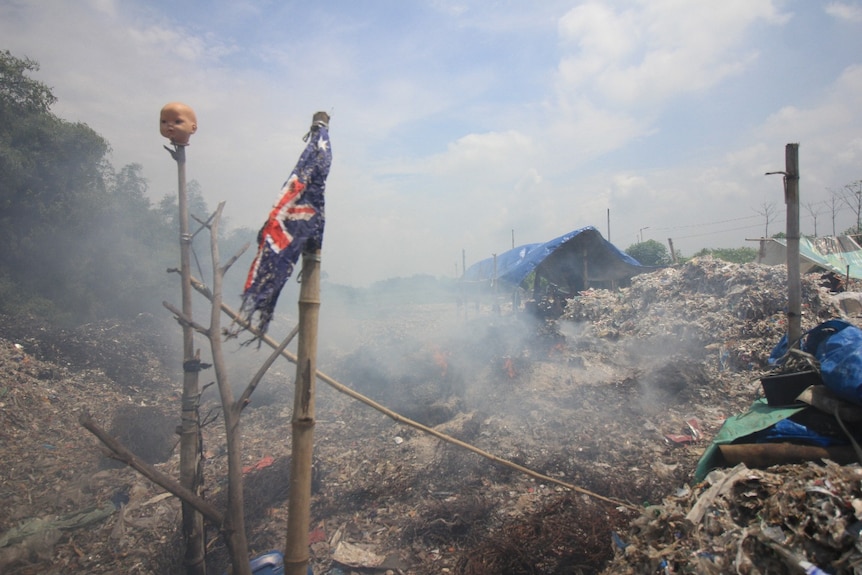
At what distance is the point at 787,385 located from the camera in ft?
10.3

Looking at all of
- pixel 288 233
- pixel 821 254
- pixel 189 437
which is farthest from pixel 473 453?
pixel 821 254

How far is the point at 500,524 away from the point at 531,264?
37.2 ft

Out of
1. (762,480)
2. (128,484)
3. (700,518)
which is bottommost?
(128,484)

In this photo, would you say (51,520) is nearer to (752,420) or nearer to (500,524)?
(500,524)

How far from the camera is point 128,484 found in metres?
5.75

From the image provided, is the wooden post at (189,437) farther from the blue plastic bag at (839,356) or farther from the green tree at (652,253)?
the green tree at (652,253)

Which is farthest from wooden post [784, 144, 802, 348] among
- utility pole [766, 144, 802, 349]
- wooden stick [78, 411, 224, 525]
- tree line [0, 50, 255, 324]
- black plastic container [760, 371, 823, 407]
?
tree line [0, 50, 255, 324]

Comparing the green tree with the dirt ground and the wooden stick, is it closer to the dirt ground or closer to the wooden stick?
the dirt ground

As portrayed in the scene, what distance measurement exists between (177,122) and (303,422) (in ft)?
8.02

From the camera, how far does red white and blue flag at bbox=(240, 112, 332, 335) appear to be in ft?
5.26

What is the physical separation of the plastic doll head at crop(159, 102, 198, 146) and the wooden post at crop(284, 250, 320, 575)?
202 centimetres

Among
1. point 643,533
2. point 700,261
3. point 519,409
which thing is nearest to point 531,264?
point 700,261

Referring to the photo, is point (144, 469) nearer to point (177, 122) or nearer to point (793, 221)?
point (177, 122)

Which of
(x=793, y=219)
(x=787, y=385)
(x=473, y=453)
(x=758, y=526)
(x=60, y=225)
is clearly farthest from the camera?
(x=60, y=225)
